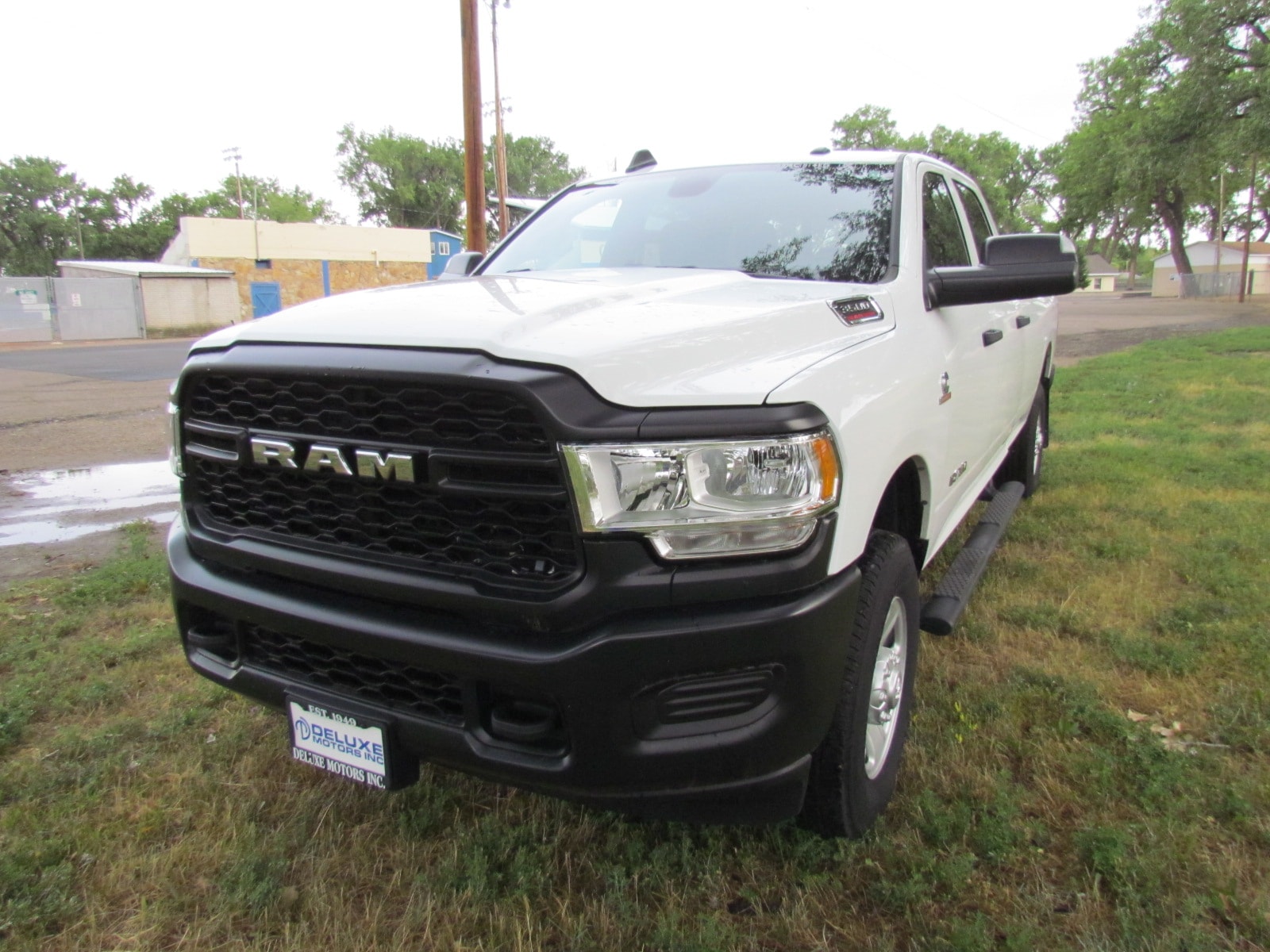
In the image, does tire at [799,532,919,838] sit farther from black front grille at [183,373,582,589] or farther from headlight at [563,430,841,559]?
black front grille at [183,373,582,589]

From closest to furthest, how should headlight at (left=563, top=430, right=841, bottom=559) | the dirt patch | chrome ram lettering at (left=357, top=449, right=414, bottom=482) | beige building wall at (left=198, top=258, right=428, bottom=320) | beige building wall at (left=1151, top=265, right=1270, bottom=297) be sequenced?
headlight at (left=563, top=430, right=841, bottom=559) → chrome ram lettering at (left=357, top=449, right=414, bottom=482) → the dirt patch → beige building wall at (left=198, top=258, right=428, bottom=320) → beige building wall at (left=1151, top=265, right=1270, bottom=297)

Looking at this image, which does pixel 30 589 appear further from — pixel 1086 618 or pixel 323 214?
pixel 323 214

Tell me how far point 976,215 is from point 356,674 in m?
3.93

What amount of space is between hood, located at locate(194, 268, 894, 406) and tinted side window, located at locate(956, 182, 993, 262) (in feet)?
6.59

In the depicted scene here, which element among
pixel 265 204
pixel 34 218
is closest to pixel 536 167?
pixel 265 204

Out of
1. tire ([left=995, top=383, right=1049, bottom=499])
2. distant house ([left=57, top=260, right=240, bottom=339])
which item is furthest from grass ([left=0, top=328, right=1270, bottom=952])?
distant house ([left=57, top=260, right=240, bottom=339])

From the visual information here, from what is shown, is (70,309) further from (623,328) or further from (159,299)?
(623,328)

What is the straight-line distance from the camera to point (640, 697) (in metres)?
1.79

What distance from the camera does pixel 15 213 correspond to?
6159 centimetres

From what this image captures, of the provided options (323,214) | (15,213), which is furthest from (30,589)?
(323,214)

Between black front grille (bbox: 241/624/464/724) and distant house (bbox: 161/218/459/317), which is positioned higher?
distant house (bbox: 161/218/459/317)

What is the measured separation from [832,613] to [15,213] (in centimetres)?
Result: 7573

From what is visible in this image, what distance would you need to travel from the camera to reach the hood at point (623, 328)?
1829 mm

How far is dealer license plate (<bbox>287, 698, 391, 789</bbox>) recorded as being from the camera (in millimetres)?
2053
